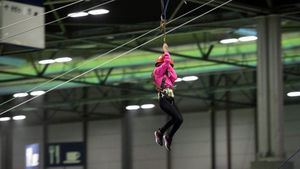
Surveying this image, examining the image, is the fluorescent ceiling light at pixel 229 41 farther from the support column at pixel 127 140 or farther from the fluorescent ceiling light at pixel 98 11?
the support column at pixel 127 140

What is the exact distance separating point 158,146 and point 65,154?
17.9 m

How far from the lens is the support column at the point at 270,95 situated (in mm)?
20812

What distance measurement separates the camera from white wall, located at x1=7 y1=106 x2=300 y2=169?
4044 cm

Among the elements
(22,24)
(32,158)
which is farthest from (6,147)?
(22,24)

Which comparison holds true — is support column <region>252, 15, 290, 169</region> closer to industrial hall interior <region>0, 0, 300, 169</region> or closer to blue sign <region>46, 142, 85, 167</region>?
industrial hall interior <region>0, 0, 300, 169</region>

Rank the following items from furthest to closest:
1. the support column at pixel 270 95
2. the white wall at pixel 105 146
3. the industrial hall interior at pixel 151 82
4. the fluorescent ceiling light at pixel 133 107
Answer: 1. the white wall at pixel 105 146
2. the fluorescent ceiling light at pixel 133 107
3. the support column at pixel 270 95
4. the industrial hall interior at pixel 151 82

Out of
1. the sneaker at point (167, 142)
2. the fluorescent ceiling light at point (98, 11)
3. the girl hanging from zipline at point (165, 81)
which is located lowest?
the sneaker at point (167, 142)

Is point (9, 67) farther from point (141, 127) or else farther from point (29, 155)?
point (141, 127)

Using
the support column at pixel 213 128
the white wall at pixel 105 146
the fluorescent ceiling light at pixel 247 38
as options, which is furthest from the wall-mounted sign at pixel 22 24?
the white wall at pixel 105 146

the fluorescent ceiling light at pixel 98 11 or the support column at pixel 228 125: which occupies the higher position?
the fluorescent ceiling light at pixel 98 11

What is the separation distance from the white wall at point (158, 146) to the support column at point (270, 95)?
17766mm

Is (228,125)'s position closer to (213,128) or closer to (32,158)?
(213,128)

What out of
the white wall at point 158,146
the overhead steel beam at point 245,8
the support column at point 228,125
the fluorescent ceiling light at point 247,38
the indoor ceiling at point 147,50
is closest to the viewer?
the overhead steel beam at point 245,8

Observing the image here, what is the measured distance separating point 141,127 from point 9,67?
1370 cm
